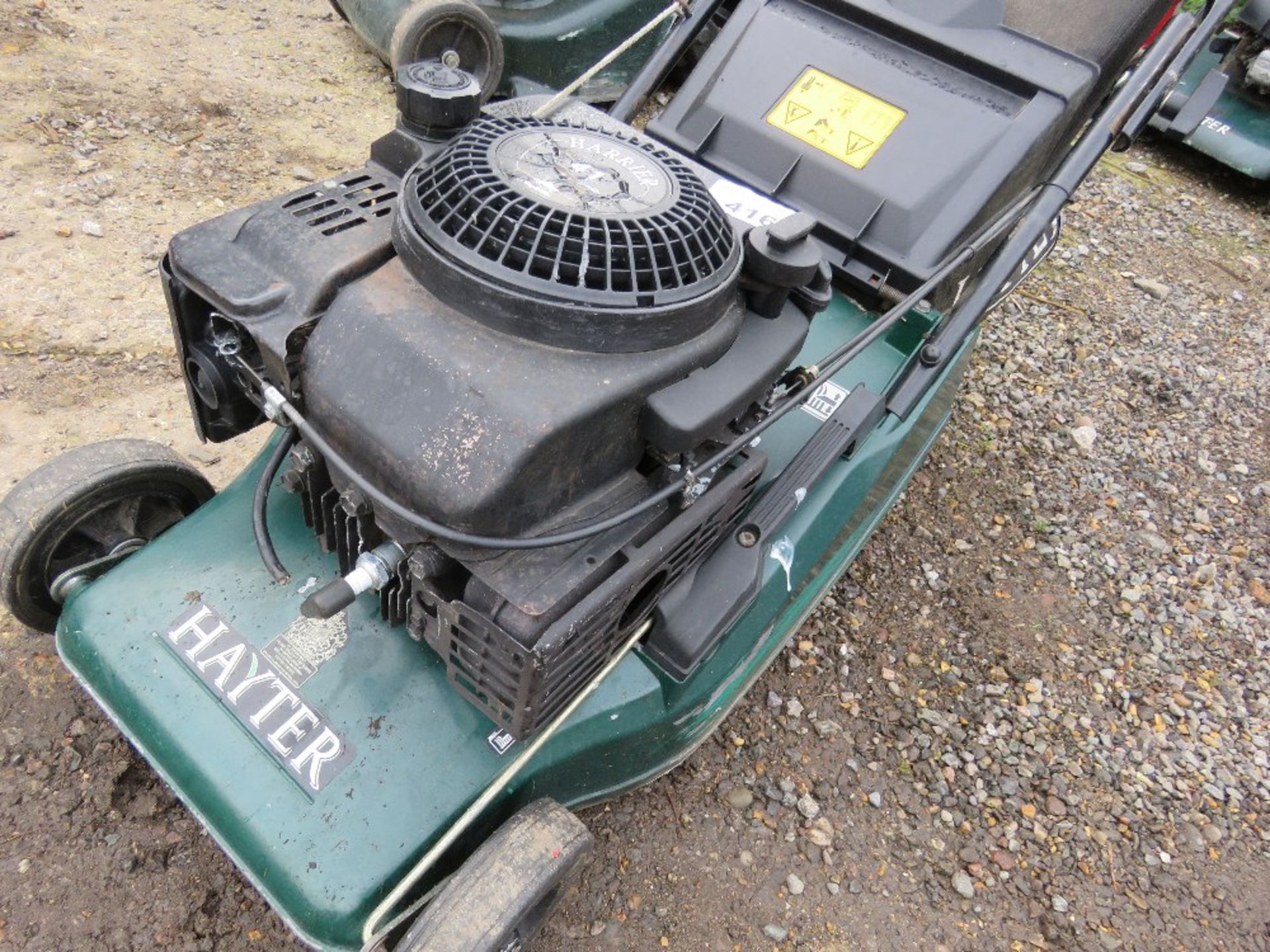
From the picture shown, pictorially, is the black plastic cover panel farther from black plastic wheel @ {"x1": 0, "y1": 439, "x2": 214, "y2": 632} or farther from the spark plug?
black plastic wheel @ {"x1": 0, "y1": 439, "x2": 214, "y2": 632}

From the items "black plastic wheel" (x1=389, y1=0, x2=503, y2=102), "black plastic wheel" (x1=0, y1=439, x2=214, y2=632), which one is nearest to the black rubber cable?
"black plastic wheel" (x1=0, y1=439, x2=214, y2=632)

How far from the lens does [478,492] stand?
1.11 m

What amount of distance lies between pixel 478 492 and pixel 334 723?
547mm

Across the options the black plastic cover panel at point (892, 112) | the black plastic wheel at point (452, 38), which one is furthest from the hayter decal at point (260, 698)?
the black plastic wheel at point (452, 38)

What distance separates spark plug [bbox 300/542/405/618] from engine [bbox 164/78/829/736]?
0.8 inches

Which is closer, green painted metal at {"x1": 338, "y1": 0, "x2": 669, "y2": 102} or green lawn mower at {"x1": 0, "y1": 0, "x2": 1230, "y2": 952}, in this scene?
green lawn mower at {"x1": 0, "y1": 0, "x2": 1230, "y2": 952}

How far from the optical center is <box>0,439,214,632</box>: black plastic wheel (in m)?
1.58

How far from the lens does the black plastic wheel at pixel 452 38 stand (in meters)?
3.46

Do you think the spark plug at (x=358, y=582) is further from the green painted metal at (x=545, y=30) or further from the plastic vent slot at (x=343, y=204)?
the green painted metal at (x=545, y=30)

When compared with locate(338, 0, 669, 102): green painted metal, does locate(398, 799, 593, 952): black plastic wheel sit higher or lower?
lower

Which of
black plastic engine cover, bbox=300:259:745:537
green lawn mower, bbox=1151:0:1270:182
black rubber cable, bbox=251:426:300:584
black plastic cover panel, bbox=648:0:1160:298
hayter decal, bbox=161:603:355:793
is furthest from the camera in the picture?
green lawn mower, bbox=1151:0:1270:182

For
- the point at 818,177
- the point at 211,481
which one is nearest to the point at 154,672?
the point at 211,481

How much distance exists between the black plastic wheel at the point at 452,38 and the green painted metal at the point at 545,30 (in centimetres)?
9

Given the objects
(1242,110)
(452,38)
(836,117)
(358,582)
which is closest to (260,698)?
(358,582)
